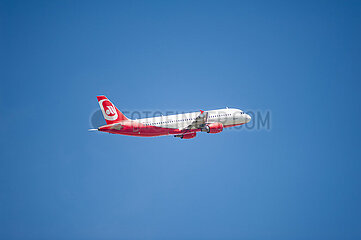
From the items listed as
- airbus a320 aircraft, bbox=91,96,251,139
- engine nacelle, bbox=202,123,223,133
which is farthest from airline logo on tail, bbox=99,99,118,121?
engine nacelle, bbox=202,123,223,133

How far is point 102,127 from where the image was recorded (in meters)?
90.4

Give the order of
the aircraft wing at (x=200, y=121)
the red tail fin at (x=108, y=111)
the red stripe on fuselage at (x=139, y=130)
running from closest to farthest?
1. the red stripe on fuselage at (x=139, y=130)
2. the red tail fin at (x=108, y=111)
3. the aircraft wing at (x=200, y=121)

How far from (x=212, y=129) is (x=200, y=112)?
4.74 meters

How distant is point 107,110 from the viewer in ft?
304

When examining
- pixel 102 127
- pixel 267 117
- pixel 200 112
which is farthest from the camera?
pixel 267 117

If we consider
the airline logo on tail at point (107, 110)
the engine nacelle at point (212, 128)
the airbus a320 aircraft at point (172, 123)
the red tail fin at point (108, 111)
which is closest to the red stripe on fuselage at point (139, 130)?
the airbus a320 aircraft at point (172, 123)

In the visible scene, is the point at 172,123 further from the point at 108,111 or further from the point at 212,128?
the point at 108,111

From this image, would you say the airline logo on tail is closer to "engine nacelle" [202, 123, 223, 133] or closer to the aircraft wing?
the aircraft wing

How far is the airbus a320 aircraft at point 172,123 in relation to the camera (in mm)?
92750

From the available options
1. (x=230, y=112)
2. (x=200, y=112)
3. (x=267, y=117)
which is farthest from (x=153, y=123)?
(x=267, y=117)

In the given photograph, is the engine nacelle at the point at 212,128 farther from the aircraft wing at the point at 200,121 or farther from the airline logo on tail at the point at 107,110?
the airline logo on tail at the point at 107,110

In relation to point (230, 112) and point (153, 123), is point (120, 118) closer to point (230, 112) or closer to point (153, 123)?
point (153, 123)

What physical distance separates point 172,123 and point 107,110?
48.1ft

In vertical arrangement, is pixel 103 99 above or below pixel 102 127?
above
